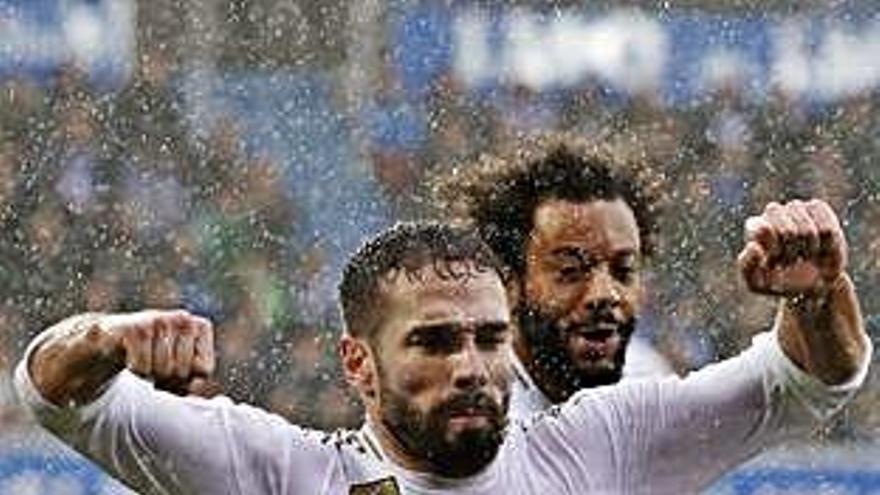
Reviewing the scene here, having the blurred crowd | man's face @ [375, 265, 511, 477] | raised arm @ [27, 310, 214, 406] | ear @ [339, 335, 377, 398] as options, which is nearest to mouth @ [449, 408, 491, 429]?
man's face @ [375, 265, 511, 477]

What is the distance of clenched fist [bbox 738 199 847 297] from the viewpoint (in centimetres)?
232

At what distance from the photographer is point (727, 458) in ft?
8.25

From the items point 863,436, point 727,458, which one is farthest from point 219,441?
point 863,436

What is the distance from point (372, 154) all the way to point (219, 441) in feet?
11.4

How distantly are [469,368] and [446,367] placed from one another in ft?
0.07

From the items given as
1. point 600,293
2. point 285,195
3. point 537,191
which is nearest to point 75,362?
point 600,293

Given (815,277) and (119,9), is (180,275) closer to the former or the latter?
(119,9)

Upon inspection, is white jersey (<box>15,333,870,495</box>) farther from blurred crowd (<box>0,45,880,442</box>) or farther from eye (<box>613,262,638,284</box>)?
blurred crowd (<box>0,45,880,442</box>)

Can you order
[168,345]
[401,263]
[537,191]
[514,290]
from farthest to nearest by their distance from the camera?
[537,191] → [514,290] → [401,263] → [168,345]

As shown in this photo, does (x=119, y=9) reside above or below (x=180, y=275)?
above

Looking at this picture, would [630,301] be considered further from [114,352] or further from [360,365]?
[114,352]

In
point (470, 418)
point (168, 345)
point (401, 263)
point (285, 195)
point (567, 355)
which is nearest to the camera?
point (168, 345)

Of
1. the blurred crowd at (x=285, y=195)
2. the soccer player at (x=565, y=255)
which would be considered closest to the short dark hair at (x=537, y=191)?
the soccer player at (x=565, y=255)

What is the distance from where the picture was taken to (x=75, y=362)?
2.22 metres
